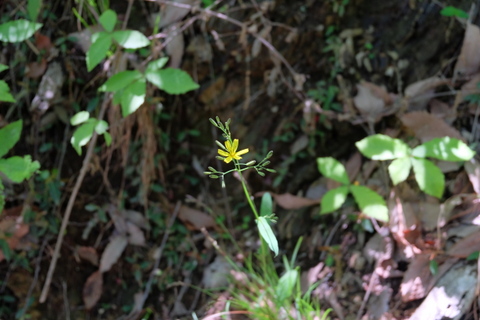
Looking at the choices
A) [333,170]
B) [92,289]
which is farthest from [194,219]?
[333,170]

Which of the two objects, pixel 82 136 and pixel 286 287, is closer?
pixel 286 287

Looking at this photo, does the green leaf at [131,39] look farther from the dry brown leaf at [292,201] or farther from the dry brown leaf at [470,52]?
the dry brown leaf at [470,52]

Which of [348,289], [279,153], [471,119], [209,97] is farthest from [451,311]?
[209,97]

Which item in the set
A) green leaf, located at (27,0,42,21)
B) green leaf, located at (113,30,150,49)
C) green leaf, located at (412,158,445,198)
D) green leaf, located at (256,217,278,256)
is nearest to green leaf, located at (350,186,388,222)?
green leaf, located at (412,158,445,198)

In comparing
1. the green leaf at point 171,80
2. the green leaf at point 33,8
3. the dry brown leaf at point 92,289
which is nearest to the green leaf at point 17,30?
the green leaf at point 33,8

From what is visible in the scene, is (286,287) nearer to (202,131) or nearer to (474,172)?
(474,172)
